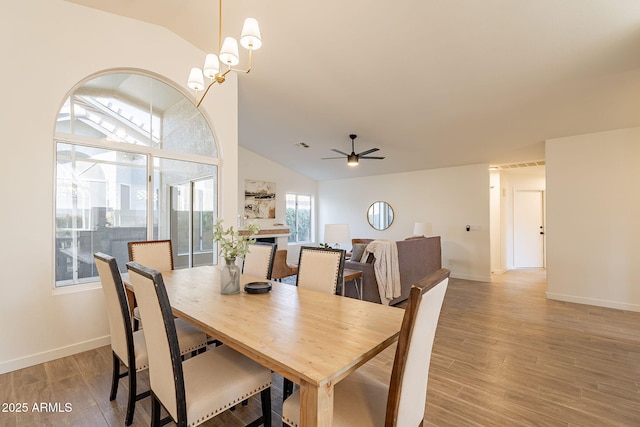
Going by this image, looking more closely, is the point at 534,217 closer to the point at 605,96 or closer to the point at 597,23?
Result: the point at 605,96

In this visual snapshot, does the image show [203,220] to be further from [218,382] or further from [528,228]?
[528,228]

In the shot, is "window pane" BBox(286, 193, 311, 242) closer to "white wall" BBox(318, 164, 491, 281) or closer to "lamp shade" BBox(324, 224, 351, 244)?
"white wall" BBox(318, 164, 491, 281)

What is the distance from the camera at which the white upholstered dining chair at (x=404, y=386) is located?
3.37ft

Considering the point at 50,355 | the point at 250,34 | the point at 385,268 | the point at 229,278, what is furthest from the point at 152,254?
the point at 385,268

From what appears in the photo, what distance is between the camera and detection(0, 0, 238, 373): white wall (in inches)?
97.7

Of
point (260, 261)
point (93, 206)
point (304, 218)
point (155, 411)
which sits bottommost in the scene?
point (155, 411)

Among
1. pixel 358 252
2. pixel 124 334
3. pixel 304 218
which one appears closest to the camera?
pixel 124 334

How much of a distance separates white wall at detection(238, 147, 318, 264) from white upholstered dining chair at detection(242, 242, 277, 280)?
4254mm

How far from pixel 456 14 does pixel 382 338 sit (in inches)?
112

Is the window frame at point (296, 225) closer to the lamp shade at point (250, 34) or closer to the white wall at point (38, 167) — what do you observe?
the white wall at point (38, 167)

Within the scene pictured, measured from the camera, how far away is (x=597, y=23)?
99.2 inches

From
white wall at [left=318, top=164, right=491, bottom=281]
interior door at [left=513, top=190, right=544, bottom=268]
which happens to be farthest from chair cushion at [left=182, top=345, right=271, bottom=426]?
interior door at [left=513, top=190, right=544, bottom=268]

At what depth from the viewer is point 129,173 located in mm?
3342

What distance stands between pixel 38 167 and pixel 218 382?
267 cm
